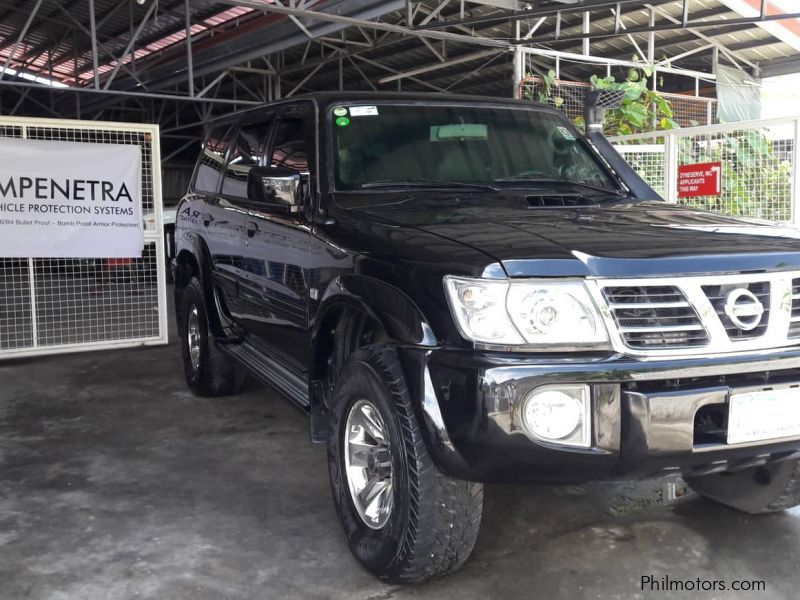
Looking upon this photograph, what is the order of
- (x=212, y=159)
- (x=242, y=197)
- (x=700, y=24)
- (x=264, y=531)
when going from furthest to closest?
1. (x=700, y=24)
2. (x=212, y=159)
3. (x=242, y=197)
4. (x=264, y=531)

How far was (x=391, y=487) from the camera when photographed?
8.70 ft

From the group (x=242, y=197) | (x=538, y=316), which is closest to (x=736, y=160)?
(x=242, y=197)

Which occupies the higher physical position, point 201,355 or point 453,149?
point 453,149

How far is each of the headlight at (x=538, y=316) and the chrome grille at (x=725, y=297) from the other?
1.26 feet

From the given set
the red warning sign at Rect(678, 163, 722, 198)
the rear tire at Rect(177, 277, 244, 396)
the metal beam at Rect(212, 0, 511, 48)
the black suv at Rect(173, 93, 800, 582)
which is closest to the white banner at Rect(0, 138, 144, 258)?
the rear tire at Rect(177, 277, 244, 396)

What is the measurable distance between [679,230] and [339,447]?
4.66 ft

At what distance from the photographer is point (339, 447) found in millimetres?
2951

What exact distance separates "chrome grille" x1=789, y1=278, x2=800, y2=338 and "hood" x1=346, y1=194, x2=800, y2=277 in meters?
0.08

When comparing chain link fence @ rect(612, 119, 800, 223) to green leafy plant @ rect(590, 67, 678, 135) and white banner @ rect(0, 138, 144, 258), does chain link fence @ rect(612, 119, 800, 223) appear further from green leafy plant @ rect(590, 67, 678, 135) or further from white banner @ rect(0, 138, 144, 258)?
white banner @ rect(0, 138, 144, 258)

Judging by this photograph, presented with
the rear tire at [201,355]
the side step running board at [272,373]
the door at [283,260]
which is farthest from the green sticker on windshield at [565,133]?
the rear tire at [201,355]

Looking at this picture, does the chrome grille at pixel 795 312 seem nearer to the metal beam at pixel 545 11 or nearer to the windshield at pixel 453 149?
the windshield at pixel 453 149

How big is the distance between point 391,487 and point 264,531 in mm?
846

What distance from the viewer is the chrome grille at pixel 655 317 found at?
232cm

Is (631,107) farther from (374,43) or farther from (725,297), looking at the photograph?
(725,297)
